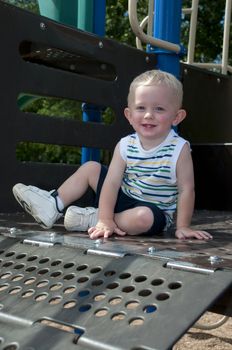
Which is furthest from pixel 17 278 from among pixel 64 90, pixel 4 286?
pixel 64 90

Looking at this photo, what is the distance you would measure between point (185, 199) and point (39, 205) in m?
0.48

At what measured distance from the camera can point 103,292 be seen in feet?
3.43

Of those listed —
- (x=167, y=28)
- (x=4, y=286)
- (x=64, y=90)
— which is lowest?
(x=4, y=286)

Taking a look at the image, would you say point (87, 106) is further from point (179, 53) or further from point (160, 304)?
point (160, 304)

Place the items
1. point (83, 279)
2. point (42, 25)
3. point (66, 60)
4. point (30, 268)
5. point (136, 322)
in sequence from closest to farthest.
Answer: point (136, 322)
point (83, 279)
point (30, 268)
point (42, 25)
point (66, 60)

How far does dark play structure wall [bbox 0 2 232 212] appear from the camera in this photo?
2.08 metres

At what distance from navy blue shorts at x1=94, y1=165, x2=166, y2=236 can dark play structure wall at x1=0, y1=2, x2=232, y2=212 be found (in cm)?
40

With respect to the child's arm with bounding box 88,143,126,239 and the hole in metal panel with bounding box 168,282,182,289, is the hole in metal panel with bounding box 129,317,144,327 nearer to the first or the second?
the hole in metal panel with bounding box 168,282,182,289

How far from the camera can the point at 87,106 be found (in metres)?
2.93

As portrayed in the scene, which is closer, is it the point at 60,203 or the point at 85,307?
the point at 85,307

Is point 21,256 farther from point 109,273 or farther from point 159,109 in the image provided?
point 159,109

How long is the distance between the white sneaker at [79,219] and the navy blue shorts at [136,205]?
12cm

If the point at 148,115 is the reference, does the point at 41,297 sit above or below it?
below

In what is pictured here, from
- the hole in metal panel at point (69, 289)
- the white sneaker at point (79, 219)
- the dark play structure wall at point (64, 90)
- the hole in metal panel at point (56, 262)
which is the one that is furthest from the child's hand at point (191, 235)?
the dark play structure wall at point (64, 90)
